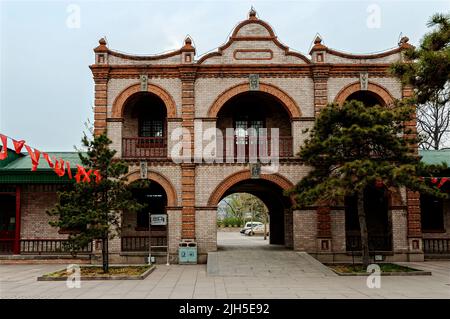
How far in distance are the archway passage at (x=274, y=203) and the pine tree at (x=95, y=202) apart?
6847 mm

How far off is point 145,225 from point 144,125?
457 cm

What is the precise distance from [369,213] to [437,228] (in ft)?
10.5

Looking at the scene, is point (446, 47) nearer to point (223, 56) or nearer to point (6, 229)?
point (223, 56)

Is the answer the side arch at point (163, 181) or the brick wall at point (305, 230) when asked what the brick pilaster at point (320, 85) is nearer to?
the brick wall at point (305, 230)

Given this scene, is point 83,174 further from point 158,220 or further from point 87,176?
point 158,220

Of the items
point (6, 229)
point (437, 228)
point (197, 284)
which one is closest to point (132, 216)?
point (6, 229)

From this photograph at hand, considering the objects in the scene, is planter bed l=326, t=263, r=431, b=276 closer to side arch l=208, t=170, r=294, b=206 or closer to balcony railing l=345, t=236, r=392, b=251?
balcony railing l=345, t=236, r=392, b=251

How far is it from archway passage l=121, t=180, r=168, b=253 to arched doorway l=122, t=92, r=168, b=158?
1.53m

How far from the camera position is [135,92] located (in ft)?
61.0

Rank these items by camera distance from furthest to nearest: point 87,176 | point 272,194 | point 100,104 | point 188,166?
point 272,194 < point 100,104 < point 188,166 < point 87,176

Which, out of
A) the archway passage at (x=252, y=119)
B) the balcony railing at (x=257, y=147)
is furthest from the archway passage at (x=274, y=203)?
the archway passage at (x=252, y=119)

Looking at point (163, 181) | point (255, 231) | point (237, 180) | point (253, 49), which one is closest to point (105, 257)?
point (163, 181)

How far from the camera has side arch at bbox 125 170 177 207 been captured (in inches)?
711

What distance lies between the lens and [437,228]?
20312mm
